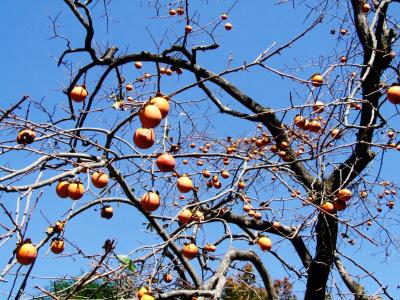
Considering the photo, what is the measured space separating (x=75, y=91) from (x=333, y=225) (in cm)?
232

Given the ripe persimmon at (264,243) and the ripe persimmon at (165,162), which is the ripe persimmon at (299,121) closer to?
the ripe persimmon at (264,243)

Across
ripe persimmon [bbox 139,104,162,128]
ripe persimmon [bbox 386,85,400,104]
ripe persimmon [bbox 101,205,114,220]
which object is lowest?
ripe persimmon [bbox 139,104,162,128]

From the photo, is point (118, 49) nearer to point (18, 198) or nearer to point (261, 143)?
point (261, 143)

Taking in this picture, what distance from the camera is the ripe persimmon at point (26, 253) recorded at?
209 centimetres

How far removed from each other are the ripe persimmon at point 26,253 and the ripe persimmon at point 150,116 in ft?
2.31

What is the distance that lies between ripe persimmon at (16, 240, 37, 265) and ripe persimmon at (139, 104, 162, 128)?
A: 703mm

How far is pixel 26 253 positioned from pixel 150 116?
76 cm

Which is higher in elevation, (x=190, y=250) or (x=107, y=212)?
(x=107, y=212)

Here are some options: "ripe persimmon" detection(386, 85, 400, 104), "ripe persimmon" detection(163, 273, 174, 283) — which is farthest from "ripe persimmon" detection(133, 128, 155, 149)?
"ripe persimmon" detection(386, 85, 400, 104)

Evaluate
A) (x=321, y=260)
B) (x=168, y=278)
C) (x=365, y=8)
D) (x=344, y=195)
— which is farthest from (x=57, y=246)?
(x=365, y=8)

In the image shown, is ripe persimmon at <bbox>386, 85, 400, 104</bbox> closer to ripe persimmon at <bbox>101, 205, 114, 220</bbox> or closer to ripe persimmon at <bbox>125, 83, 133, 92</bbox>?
ripe persimmon at <bbox>101, 205, 114, 220</bbox>

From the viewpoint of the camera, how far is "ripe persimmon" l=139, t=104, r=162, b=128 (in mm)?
2217

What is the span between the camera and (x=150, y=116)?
2213mm

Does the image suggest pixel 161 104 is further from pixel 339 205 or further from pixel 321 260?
pixel 321 260
